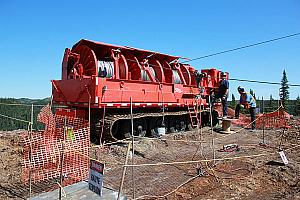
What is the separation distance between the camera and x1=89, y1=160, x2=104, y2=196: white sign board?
3.67 meters

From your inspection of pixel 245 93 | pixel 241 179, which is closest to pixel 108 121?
pixel 241 179

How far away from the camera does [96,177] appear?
3.79 metres

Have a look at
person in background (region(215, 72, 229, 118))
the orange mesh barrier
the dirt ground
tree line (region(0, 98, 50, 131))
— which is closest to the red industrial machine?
the dirt ground

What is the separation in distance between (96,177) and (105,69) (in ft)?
21.4

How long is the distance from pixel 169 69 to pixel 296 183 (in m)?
7.72

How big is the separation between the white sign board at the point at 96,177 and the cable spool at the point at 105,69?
6.24 meters

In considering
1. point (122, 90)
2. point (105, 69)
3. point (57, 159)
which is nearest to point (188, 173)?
point (57, 159)

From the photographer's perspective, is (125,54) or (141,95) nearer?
(141,95)

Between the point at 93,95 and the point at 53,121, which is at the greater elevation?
the point at 93,95

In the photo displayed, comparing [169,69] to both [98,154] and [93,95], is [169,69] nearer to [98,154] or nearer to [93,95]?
[93,95]

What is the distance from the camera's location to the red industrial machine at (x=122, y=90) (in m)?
8.85

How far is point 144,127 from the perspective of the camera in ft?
34.2

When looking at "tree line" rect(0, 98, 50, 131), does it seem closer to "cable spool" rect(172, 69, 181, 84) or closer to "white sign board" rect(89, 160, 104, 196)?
"cable spool" rect(172, 69, 181, 84)

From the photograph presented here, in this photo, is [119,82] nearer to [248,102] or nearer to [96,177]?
[96,177]
